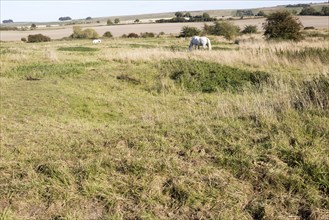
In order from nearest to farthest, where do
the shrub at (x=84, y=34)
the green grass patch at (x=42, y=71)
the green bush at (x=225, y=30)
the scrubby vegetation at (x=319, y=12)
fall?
the green grass patch at (x=42, y=71) < the green bush at (x=225, y=30) < the shrub at (x=84, y=34) < the scrubby vegetation at (x=319, y=12)

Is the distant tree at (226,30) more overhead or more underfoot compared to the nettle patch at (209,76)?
more overhead

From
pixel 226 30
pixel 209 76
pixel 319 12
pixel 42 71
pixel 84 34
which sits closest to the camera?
pixel 209 76

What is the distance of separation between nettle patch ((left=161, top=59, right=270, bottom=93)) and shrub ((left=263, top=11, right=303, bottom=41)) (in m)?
13.0

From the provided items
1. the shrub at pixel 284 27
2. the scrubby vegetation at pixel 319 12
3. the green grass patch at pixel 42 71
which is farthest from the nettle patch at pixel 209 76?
the scrubby vegetation at pixel 319 12

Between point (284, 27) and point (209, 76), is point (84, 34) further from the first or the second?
point (209, 76)

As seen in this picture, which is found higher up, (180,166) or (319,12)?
(319,12)

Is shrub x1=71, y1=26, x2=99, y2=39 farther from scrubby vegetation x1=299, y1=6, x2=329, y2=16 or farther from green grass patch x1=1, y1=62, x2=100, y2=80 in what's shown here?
scrubby vegetation x1=299, y1=6, x2=329, y2=16

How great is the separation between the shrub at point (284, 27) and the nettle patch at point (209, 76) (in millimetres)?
12964

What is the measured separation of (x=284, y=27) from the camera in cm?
2458

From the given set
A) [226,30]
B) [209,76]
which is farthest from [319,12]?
[209,76]

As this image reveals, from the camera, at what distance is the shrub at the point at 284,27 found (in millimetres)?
24395

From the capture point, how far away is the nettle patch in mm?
11805

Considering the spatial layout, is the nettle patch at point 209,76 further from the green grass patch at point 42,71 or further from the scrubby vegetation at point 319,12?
the scrubby vegetation at point 319,12

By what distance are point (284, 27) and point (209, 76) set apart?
1457 centimetres
